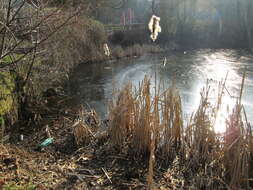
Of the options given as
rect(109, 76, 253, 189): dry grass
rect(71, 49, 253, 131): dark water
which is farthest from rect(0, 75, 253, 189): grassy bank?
rect(71, 49, 253, 131): dark water

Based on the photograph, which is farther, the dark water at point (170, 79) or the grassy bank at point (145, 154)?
the dark water at point (170, 79)

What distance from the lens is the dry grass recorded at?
262 centimetres

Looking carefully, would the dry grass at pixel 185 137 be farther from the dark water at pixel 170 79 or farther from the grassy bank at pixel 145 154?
the dark water at pixel 170 79

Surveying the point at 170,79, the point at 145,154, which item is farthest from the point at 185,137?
the point at 170,79

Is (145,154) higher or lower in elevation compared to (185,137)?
lower

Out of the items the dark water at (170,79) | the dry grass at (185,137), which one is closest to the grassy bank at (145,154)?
the dry grass at (185,137)

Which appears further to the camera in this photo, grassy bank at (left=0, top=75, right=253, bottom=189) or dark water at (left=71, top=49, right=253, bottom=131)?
dark water at (left=71, top=49, right=253, bottom=131)

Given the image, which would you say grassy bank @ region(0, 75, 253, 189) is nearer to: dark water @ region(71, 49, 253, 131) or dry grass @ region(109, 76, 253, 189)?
dry grass @ region(109, 76, 253, 189)

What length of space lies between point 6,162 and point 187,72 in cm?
912

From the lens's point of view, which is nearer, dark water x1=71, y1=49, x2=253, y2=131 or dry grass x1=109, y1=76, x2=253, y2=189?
dry grass x1=109, y1=76, x2=253, y2=189

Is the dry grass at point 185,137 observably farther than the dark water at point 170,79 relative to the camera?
No

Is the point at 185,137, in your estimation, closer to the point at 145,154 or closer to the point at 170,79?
the point at 145,154

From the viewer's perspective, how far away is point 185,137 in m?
3.36

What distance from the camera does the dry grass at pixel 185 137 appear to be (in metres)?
2.62
